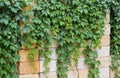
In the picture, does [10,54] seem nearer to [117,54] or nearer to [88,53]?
[88,53]

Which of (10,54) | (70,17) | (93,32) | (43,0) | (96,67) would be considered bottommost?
(96,67)

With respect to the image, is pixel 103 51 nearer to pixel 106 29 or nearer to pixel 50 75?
pixel 106 29

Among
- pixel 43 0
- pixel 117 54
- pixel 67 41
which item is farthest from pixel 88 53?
pixel 43 0

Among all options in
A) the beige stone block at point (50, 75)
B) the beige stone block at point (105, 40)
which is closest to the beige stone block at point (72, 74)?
the beige stone block at point (50, 75)

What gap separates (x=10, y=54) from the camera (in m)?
2.79

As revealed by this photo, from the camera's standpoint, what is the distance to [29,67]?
2.95 meters

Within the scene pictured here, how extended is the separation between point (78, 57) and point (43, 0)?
848mm

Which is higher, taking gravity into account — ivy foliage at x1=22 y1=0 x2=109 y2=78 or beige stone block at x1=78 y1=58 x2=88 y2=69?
ivy foliage at x1=22 y1=0 x2=109 y2=78

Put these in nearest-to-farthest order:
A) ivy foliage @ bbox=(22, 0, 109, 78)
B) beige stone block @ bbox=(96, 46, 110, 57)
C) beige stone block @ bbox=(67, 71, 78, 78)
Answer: ivy foliage @ bbox=(22, 0, 109, 78) < beige stone block @ bbox=(67, 71, 78, 78) < beige stone block @ bbox=(96, 46, 110, 57)

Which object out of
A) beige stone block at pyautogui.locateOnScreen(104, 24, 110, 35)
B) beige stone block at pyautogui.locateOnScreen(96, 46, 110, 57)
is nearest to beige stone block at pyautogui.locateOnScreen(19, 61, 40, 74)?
beige stone block at pyautogui.locateOnScreen(96, 46, 110, 57)

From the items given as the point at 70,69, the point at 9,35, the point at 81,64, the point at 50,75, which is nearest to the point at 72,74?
the point at 70,69

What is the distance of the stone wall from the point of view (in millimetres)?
2924

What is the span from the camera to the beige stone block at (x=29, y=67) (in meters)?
2.92

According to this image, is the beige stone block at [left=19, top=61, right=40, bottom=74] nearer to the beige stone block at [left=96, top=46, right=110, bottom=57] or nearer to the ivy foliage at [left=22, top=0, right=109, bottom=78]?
the ivy foliage at [left=22, top=0, right=109, bottom=78]
